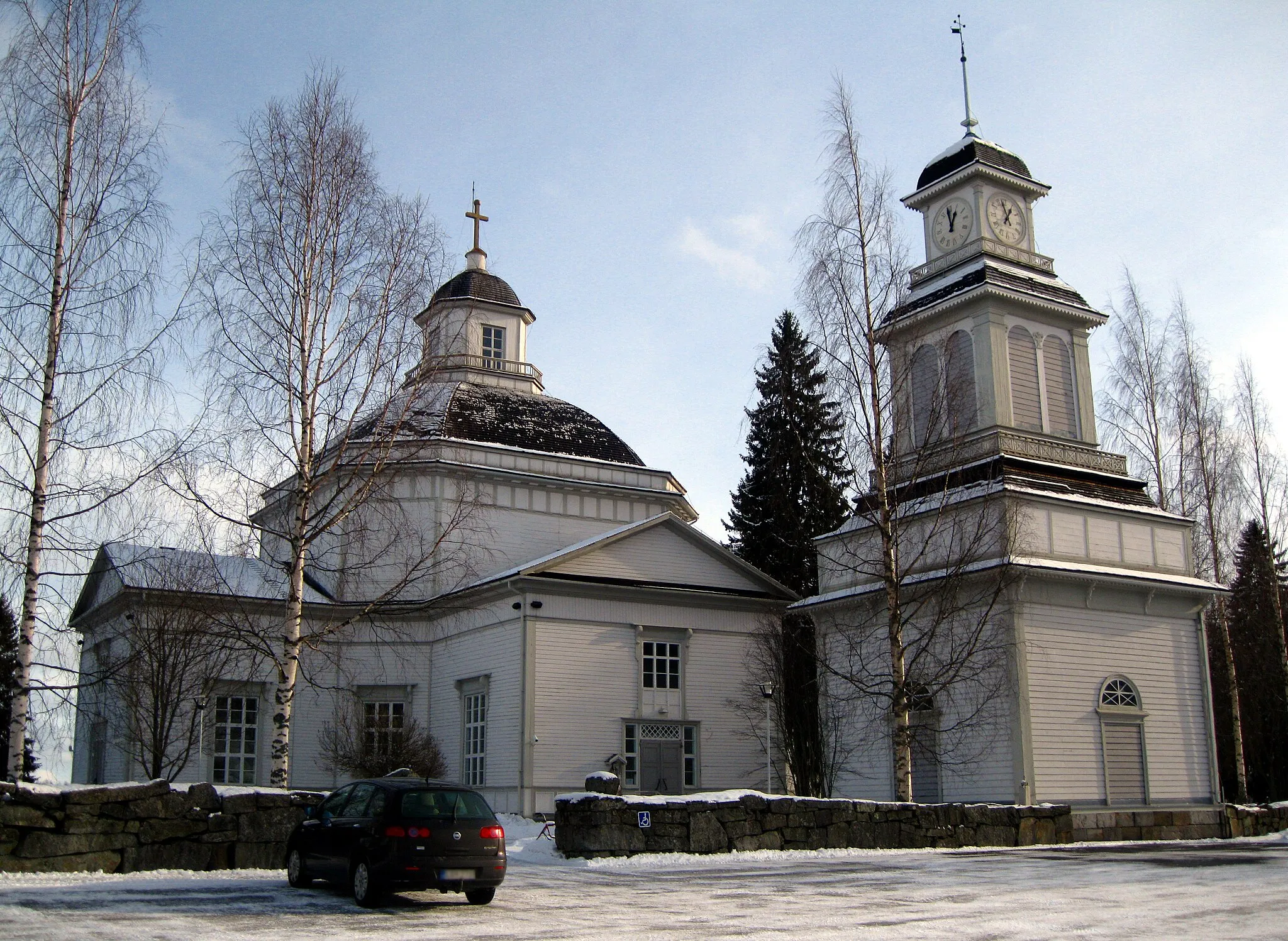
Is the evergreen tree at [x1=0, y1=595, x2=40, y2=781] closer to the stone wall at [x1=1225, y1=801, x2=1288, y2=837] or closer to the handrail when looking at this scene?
the handrail

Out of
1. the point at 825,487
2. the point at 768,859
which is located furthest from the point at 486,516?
the point at 768,859

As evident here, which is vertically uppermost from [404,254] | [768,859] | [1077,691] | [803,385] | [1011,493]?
[803,385]

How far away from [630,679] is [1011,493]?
11.4 metres

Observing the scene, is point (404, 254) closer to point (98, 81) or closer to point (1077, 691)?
point (98, 81)

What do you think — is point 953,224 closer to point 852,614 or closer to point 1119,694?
point 852,614

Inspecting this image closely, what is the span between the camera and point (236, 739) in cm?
3169

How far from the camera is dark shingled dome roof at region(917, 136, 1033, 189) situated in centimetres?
3017

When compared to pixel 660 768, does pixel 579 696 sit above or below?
above

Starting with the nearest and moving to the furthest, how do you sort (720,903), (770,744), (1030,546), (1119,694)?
(720,903), (1030,546), (1119,694), (770,744)

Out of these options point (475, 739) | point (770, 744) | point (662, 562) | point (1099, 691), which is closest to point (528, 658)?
point (475, 739)

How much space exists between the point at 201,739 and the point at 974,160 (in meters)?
24.9

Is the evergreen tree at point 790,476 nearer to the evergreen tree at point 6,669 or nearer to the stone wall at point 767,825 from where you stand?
the stone wall at point 767,825

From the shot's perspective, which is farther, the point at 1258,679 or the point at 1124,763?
the point at 1258,679

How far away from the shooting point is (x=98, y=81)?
16953mm
